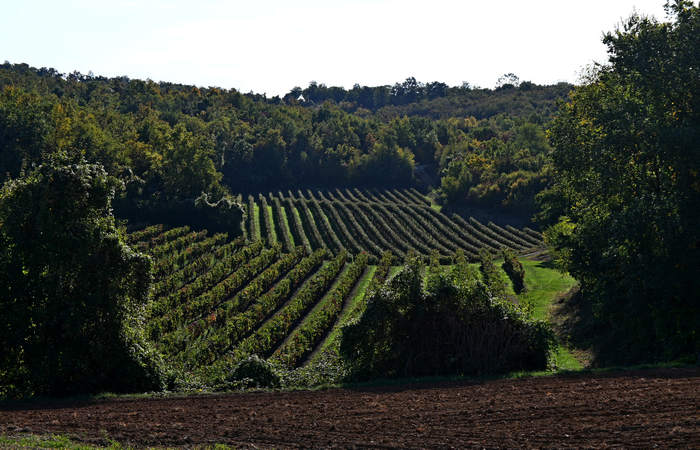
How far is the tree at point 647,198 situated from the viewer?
24969 millimetres

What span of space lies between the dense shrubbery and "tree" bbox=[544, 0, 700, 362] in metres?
5.15

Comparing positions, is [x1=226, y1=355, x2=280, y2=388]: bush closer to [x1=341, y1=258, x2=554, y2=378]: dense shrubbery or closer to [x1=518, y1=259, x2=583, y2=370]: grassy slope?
[x1=341, y1=258, x2=554, y2=378]: dense shrubbery

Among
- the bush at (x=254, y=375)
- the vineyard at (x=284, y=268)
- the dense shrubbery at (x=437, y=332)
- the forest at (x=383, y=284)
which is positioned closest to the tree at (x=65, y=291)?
the forest at (x=383, y=284)

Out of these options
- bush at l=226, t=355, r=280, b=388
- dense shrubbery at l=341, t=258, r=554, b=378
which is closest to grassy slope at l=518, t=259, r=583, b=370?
dense shrubbery at l=341, t=258, r=554, b=378

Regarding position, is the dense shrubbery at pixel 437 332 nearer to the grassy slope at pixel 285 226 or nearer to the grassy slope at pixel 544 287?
the grassy slope at pixel 544 287

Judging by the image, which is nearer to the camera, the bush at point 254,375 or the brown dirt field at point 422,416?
the brown dirt field at point 422,416

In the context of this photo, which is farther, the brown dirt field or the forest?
the forest

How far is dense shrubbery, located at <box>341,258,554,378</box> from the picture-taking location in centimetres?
2503

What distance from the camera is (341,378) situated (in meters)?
25.3

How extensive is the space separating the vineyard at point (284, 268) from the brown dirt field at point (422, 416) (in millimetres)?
10152

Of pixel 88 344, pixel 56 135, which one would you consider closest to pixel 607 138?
pixel 88 344

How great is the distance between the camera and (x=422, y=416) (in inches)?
696

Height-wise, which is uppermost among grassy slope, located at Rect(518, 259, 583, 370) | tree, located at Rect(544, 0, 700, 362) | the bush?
tree, located at Rect(544, 0, 700, 362)

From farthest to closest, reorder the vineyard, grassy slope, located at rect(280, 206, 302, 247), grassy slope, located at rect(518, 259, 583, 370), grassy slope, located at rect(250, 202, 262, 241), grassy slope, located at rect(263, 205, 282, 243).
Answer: grassy slope, located at rect(263, 205, 282, 243)
grassy slope, located at rect(250, 202, 262, 241)
grassy slope, located at rect(280, 206, 302, 247)
grassy slope, located at rect(518, 259, 583, 370)
the vineyard
